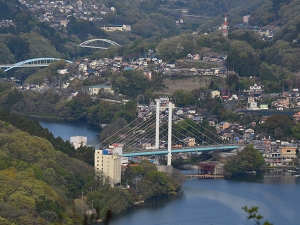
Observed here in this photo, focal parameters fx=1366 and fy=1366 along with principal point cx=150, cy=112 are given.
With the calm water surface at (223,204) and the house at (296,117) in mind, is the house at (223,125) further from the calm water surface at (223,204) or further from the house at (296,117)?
the calm water surface at (223,204)

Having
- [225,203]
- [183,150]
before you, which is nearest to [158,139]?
[183,150]

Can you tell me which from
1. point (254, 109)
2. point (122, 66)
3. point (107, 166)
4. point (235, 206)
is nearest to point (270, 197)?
point (235, 206)

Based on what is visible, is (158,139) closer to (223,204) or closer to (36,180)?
(223,204)

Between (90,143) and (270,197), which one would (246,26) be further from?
(270,197)

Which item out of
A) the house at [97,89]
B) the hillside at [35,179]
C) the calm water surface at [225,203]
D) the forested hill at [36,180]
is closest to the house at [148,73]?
the house at [97,89]

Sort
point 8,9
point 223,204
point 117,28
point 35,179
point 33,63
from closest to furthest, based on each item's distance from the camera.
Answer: point 35,179 → point 223,204 → point 33,63 → point 8,9 → point 117,28

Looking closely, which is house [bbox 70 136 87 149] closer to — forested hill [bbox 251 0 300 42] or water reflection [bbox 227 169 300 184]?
water reflection [bbox 227 169 300 184]
